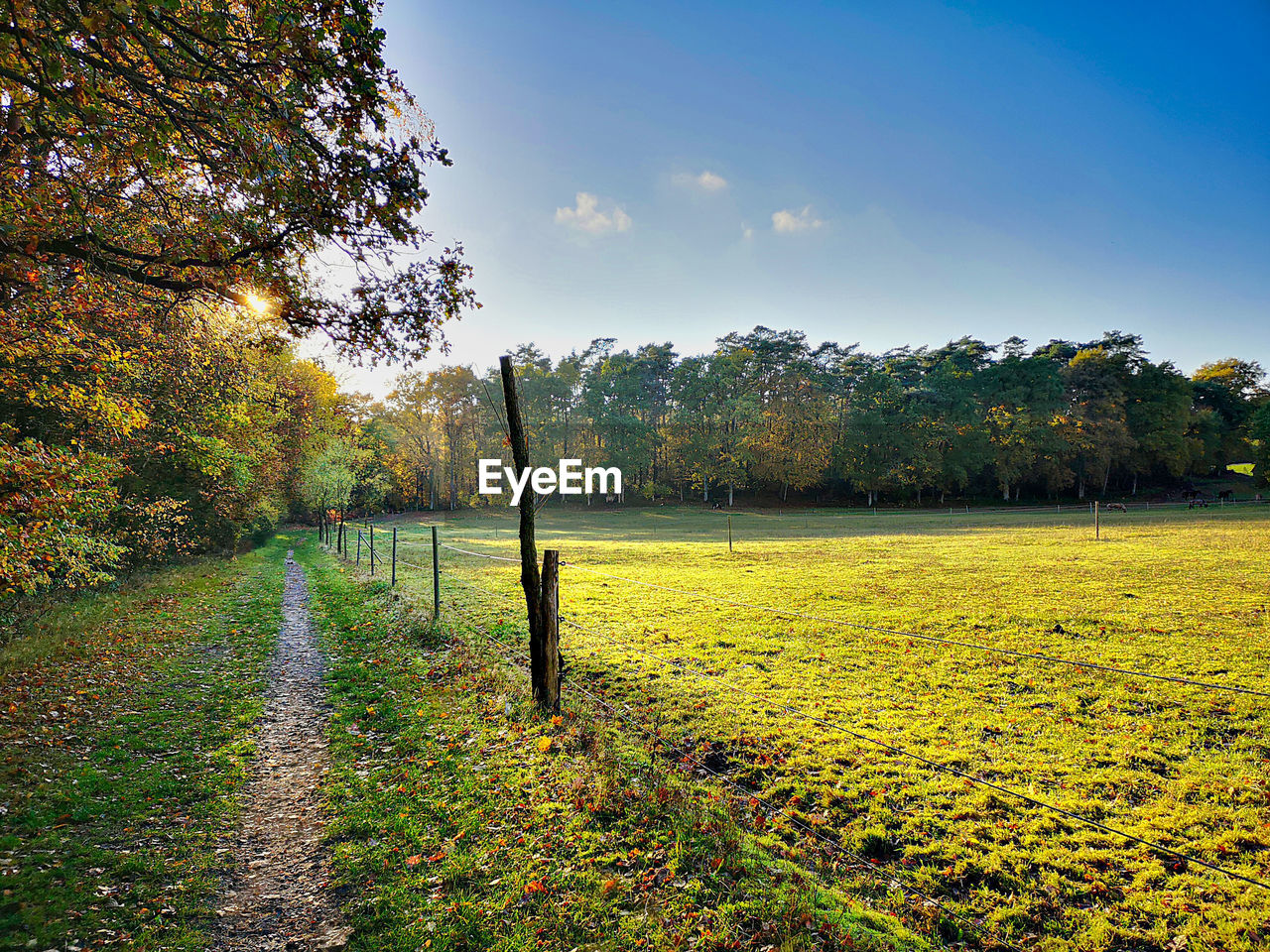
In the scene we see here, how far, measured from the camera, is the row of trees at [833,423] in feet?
184

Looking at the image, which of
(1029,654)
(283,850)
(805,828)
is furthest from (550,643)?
(1029,654)

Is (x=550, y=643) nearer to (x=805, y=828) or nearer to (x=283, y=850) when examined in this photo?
(x=283, y=850)

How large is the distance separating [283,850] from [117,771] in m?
2.43

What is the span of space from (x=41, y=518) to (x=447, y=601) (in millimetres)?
6655

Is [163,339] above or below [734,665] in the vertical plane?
above

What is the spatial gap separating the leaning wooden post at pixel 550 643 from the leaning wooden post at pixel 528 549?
0.03 metres

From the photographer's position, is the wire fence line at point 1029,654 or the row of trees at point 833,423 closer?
the wire fence line at point 1029,654

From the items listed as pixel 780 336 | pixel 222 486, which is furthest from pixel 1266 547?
pixel 780 336

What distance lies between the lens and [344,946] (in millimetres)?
2939

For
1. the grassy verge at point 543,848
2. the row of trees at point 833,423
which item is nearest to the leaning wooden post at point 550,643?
the grassy verge at point 543,848

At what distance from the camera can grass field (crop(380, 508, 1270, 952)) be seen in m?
3.34

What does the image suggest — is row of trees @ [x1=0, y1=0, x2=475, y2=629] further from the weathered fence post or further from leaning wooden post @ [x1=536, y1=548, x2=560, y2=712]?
leaning wooden post @ [x1=536, y1=548, x2=560, y2=712]

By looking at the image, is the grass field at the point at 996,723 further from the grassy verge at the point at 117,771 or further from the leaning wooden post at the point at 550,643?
the grassy verge at the point at 117,771

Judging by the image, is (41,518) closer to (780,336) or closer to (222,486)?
(222,486)
